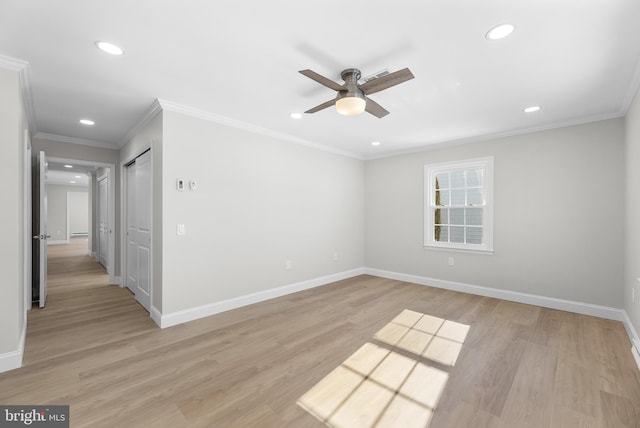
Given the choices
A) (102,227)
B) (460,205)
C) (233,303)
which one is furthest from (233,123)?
(102,227)

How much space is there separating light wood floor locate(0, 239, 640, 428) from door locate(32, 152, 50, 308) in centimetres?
40

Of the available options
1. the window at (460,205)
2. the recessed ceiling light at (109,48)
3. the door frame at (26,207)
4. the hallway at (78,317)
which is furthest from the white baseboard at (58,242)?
the window at (460,205)

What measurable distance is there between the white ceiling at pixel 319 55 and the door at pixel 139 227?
2.64 feet

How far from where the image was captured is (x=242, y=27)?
192 centimetres

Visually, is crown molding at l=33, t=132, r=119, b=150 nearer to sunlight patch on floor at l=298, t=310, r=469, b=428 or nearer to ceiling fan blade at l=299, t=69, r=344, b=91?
ceiling fan blade at l=299, t=69, r=344, b=91

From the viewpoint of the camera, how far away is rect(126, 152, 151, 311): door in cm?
372

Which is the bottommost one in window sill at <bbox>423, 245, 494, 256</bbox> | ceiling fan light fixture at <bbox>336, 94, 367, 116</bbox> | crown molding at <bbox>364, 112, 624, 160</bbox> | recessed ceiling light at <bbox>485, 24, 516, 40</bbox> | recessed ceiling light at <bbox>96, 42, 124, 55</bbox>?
window sill at <bbox>423, 245, 494, 256</bbox>

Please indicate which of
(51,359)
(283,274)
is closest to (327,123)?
(283,274)

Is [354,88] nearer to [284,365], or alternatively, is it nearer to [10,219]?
[284,365]

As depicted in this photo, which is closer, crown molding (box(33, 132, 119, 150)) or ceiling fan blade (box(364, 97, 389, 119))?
ceiling fan blade (box(364, 97, 389, 119))

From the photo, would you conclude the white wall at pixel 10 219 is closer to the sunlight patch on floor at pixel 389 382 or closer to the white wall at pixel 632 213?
the sunlight patch on floor at pixel 389 382

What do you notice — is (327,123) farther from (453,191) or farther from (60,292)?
(60,292)

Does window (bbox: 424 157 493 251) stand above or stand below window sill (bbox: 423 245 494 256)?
above

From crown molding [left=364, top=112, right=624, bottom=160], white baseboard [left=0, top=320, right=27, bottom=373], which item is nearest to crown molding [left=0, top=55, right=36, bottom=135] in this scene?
white baseboard [left=0, top=320, right=27, bottom=373]
